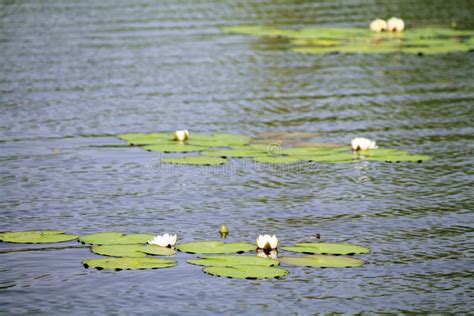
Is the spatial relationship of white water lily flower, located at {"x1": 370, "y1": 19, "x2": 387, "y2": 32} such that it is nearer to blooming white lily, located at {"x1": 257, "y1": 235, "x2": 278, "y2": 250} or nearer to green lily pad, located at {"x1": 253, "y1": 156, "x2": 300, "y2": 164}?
green lily pad, located at {"x1": 253, "y1": 156, "x2": 300, "y2": 164}

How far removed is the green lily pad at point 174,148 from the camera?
8.45 meters

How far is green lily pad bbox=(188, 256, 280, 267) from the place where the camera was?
5809mm

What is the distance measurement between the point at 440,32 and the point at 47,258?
944 centimetres

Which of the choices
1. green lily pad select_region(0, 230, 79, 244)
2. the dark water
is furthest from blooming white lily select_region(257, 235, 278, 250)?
green lily pad select_region(0, 230, 79, 244)

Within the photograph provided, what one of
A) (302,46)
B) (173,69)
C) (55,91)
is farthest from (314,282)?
(302,46)

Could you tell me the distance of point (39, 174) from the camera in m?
7.87

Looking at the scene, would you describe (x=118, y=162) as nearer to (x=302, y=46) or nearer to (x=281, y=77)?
(x=281, y=77)

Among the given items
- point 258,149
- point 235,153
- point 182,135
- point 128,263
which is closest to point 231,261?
point 128,263

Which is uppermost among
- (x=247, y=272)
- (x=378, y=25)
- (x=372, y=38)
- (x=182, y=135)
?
(x=378, y=25)

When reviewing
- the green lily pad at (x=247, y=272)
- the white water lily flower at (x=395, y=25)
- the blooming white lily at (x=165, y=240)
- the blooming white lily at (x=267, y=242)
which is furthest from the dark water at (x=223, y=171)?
the white water lily flower at (x=395, y=25)

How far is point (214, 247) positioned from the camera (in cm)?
609

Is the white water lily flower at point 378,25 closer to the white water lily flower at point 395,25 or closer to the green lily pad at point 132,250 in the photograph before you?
the white water lily flower at point 395,25

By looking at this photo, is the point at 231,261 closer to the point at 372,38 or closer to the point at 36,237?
the point at 36,237

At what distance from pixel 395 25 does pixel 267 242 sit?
913 centimetres
